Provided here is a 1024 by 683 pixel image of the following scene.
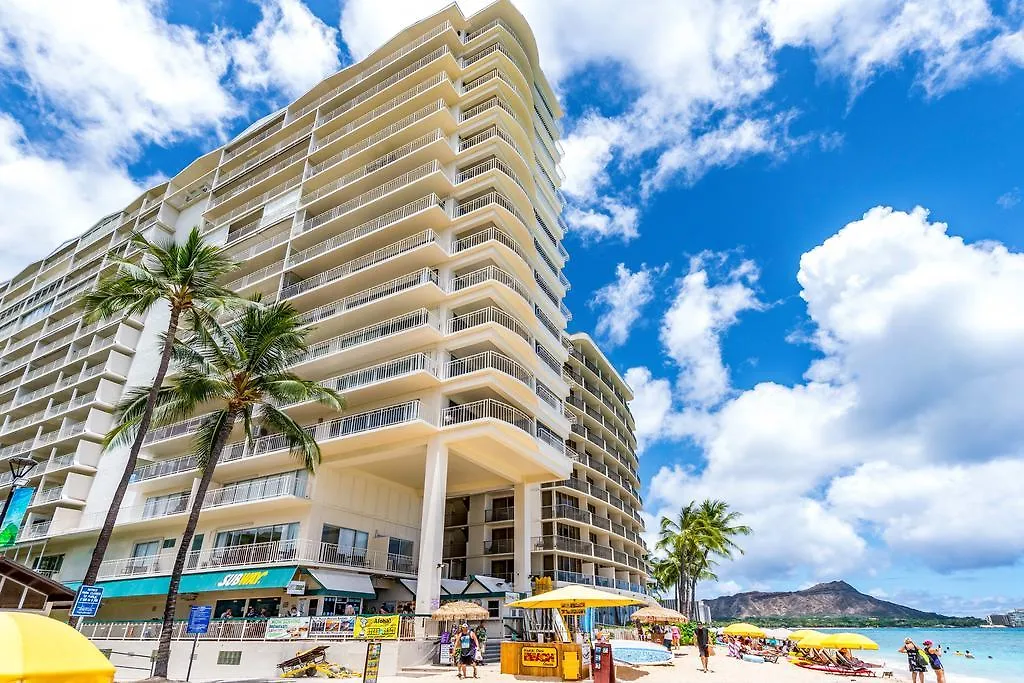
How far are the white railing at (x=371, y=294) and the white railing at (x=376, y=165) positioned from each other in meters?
7.76

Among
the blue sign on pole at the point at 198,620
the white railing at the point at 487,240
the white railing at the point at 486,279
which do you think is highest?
the white railing at the point at 487,240

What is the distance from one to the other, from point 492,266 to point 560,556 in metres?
27.5

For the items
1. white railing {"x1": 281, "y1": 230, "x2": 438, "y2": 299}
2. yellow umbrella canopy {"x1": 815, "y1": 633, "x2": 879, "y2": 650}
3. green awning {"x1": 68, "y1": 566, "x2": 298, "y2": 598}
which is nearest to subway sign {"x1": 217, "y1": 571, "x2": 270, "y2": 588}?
green awning {"x1": 68, "y1": 566, "x2": 298, "y2": 598}

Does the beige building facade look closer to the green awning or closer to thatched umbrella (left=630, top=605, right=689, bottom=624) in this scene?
the green awning

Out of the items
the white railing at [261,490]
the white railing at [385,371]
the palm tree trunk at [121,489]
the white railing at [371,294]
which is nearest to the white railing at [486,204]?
the white railing at [371,294]

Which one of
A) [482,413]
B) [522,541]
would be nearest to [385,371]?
[482,413]

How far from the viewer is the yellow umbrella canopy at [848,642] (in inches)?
947

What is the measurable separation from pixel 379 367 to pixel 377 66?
73.6 feet

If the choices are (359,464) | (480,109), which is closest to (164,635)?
(359,464)

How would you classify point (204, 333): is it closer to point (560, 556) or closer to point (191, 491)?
point (191, 491)

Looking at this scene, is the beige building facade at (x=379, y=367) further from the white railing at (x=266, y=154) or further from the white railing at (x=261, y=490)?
the white railing at (x=266, y=154)

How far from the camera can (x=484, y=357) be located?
2592 centimetres

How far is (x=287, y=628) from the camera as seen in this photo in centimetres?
2012

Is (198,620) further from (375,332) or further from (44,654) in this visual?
(375,332)
